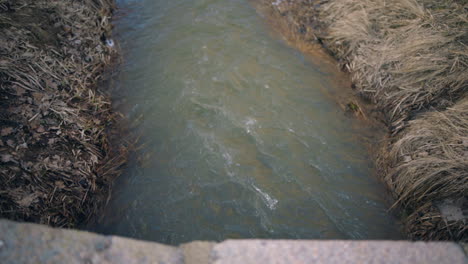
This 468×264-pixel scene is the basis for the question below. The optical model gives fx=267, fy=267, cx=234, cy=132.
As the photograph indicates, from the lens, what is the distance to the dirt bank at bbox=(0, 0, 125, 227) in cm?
258

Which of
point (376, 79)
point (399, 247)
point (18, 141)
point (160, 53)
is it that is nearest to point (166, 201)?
point (18, 141)

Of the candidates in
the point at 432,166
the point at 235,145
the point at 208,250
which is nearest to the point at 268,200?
the point at 235,145

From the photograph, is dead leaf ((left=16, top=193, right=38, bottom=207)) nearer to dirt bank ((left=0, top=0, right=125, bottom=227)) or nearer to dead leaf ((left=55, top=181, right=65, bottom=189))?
dirt bank ((left=0, top=0, right=125, bottom=227))

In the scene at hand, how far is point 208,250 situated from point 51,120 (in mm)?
2500

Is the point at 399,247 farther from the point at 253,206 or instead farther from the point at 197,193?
the point at 197,193

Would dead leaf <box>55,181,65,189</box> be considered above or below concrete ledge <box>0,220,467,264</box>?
below

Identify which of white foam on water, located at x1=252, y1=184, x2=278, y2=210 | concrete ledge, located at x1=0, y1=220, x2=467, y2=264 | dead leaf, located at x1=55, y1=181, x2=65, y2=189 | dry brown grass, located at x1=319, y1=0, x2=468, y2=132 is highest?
dry brown grass, located at x1=319, y1=0, x2=468, y2=132

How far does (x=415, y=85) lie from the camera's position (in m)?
3.72

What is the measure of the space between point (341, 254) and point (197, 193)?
5.61ft

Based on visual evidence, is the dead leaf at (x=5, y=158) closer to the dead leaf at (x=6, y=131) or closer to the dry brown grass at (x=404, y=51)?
the dead leaf at (x=6, y=131)

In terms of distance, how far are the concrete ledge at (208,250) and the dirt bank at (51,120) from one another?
3.21 feet

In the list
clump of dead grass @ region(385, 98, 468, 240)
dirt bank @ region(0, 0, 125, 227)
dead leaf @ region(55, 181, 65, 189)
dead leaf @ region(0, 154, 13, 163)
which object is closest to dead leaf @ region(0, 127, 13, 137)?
dirt bank @ region(0, 0, 125, 227)

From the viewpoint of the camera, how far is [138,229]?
277 cm

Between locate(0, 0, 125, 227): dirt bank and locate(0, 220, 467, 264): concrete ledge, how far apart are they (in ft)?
3.21
